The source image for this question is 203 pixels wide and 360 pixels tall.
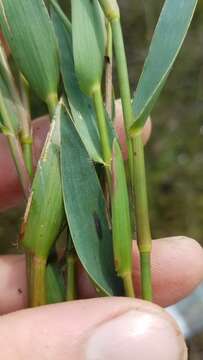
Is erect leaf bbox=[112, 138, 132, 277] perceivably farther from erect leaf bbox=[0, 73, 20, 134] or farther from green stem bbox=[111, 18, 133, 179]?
erect leaf bbox=[0, 73, 20, 134]

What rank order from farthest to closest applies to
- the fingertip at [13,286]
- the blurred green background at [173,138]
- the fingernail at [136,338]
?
the blurred green background at [173,138], the fingertip at [13,286], the fingernail at [136,338]

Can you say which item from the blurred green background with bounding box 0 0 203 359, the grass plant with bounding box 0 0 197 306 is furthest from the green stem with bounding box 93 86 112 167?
the blurred green background with bounding box 0 0 203 359

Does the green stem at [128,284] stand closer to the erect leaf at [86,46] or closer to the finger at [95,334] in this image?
the finger at [95,334]

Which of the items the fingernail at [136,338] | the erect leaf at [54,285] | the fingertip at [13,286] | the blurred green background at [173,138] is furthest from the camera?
the blurred green background at [173,138]

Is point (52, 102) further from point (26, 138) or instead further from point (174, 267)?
point (174, 267)

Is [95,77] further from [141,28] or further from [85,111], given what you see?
[141,28]

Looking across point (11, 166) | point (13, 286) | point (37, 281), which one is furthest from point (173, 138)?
point (37, 281)

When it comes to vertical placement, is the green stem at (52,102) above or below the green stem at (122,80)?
below

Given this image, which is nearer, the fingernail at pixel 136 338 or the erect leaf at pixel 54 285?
the fingernail at pixel 136 338

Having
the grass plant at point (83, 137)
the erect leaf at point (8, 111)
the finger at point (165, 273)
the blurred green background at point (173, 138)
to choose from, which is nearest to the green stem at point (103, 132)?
the grass plant at point (83, 137)
